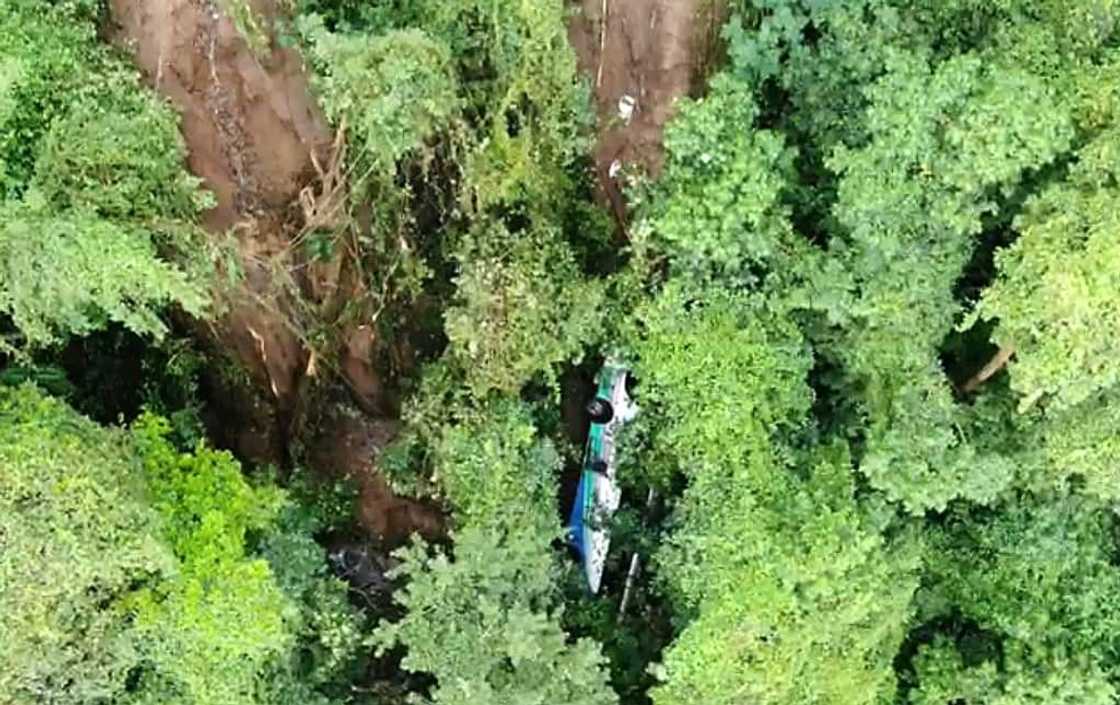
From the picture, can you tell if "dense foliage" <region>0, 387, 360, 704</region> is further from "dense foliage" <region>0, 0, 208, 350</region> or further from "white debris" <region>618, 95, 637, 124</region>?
"white debris" <region>618, 95, 637, 124</region>

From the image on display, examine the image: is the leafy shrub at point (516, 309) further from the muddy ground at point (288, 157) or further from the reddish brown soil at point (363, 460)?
the reddish brown soil at point (363, 460)

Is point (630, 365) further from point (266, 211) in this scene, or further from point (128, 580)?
point (128, 580)

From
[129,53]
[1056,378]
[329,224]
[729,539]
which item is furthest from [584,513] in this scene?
[129,53]

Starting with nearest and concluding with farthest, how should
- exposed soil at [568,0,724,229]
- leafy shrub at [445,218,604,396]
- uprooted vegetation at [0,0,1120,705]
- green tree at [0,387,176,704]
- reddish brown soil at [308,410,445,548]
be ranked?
green tree at [0,387,176,704] → uprooted vegetation at [0,0,1120,705] → leafy shrub at [445,218,604,396] → exposed soil at [568,0,724,229] → reddish brown soil at [308,410,445,548]

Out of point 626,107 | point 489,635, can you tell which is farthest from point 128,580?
point 626,107

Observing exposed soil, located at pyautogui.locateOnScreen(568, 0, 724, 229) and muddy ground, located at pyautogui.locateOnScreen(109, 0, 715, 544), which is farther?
exposed soil, located at pyautogui.locateOnScreen(568, 0, 724, 229)

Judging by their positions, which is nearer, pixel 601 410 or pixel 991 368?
pixel 991 368

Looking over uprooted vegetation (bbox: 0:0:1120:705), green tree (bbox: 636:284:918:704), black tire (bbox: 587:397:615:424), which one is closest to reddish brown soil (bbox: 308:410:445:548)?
uprooted vegetation (bbox: 0:0:1120:705)

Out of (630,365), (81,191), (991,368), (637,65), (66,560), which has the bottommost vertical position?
(66,560)
